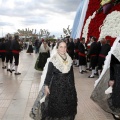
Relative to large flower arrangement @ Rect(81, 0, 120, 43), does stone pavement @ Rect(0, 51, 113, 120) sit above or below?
below

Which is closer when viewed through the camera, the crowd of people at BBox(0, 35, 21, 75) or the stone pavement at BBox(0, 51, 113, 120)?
the stone pavement at BBox(0, 51, 113, 120)

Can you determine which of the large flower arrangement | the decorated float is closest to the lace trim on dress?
the decorated float

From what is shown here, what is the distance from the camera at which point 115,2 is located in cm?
1609

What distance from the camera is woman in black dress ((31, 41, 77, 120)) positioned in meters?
5.03

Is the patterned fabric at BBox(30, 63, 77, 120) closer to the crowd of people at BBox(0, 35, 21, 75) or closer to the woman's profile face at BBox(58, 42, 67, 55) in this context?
the woman's profile face at BBox(58, 42, 67, 55)

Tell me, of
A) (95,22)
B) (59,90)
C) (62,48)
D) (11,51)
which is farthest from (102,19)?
(59,90)

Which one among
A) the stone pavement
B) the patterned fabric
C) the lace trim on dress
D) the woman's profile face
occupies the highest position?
the woman's profile face

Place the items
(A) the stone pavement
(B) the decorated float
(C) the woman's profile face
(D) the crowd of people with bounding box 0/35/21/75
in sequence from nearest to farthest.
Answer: (C) the woman's profile face
(A) the stone pavement
(D) the crowd of people with bounding box 0/35/21/75
(B) the decorated float

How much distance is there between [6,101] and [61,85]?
274cm

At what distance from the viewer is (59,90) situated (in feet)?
16.6

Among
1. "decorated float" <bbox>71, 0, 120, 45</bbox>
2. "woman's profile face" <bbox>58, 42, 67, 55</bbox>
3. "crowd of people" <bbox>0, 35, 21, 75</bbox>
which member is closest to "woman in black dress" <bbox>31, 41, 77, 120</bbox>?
"woman's profile face" <bbox>58, 42, 67, 55</bbox>

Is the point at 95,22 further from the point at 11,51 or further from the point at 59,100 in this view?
the point at 59,100

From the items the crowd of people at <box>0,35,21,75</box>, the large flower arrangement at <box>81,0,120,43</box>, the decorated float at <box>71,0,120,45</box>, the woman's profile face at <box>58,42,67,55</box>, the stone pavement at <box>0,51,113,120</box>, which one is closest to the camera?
the woman's profile face at <box>58,42,67,55</box>

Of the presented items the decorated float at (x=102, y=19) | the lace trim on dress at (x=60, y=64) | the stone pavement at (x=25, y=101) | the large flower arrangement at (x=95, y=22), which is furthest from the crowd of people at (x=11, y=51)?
the lace trim on dress at (x=60, y=64)
